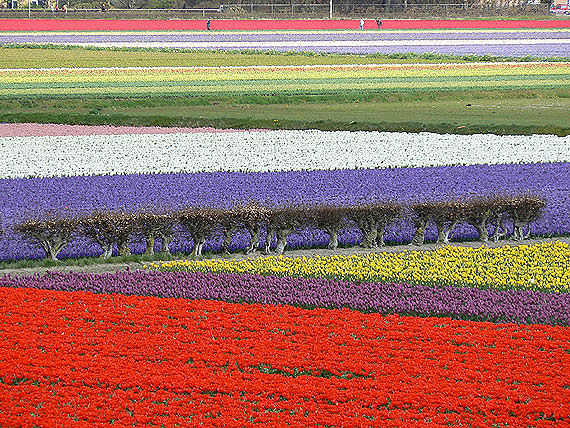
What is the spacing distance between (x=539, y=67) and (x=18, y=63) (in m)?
27.2

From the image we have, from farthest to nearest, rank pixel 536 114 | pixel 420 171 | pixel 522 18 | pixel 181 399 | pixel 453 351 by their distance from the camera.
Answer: pixel 522 18, pixel 536 114, pixel 420 171, pixel 453 351, pixel 181 399

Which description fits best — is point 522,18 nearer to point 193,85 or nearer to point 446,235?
point 193,85

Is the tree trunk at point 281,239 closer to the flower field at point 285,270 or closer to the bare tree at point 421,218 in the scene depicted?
the flower field at point 285,270

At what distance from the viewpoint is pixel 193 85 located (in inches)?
1806

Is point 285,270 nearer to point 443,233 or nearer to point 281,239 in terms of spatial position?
point 281,239

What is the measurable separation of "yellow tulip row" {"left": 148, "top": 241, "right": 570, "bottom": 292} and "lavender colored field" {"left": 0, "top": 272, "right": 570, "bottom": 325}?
18.8 inches

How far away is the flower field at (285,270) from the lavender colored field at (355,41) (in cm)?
3499

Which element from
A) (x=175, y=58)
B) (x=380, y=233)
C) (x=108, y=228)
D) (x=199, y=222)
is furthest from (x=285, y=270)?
(x=175, y=58)

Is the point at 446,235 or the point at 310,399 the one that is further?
the point at 446,235

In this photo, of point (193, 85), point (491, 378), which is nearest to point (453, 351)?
point (491, 378)

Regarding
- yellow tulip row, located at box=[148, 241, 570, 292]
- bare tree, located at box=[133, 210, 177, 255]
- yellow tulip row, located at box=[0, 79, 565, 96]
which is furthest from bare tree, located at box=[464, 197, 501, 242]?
yellow tulip row, located at box=[0, 79, 565, 96]

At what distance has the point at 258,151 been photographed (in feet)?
89.6

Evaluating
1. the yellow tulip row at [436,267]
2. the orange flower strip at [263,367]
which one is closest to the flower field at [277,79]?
the yellow tulip row at [436,267]

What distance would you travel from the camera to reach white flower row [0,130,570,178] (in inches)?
980
